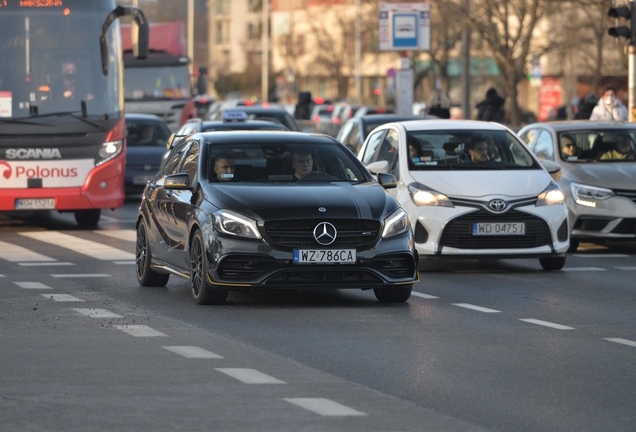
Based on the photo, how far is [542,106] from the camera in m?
79.8

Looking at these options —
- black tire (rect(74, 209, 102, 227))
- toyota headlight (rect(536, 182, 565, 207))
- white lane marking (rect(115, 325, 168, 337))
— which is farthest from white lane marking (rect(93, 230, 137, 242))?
white lane marking (rect(115, 325, 168, 337))

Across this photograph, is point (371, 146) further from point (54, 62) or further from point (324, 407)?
point (324, 407)

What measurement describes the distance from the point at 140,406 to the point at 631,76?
20.9 m

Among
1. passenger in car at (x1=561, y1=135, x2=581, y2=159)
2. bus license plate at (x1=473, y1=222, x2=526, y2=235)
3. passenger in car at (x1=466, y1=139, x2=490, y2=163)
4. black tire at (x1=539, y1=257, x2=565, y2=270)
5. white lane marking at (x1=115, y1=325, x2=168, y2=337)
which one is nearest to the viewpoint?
white lane marking at (x1=115, y1=325, x2=168, y2=337)

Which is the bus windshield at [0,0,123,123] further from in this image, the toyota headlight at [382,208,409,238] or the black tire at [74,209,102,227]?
the toyota headlight at [382,208,409,238]

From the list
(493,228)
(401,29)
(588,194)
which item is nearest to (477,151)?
(493,228)

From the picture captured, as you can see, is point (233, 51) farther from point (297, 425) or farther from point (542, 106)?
point (297, 425)

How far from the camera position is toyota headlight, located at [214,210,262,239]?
12016mm

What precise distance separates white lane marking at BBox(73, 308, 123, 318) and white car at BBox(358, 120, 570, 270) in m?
4.09

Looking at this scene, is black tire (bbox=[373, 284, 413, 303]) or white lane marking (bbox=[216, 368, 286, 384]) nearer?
white lane marking (bbox=[216, 368, 286, 384])

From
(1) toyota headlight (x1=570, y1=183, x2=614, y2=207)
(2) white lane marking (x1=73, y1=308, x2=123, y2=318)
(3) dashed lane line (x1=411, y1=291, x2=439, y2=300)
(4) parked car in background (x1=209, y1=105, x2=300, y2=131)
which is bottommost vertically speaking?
(3) dashed lane line (x1=411, y1=291, x2=439, y2=300)

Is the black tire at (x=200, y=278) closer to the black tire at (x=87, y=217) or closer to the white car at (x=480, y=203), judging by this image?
the white car at (x=480, y=203)

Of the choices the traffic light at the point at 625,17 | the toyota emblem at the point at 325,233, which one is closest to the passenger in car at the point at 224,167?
the toyota emblem at the point at 325,233

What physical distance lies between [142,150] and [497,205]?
46.1 ft
